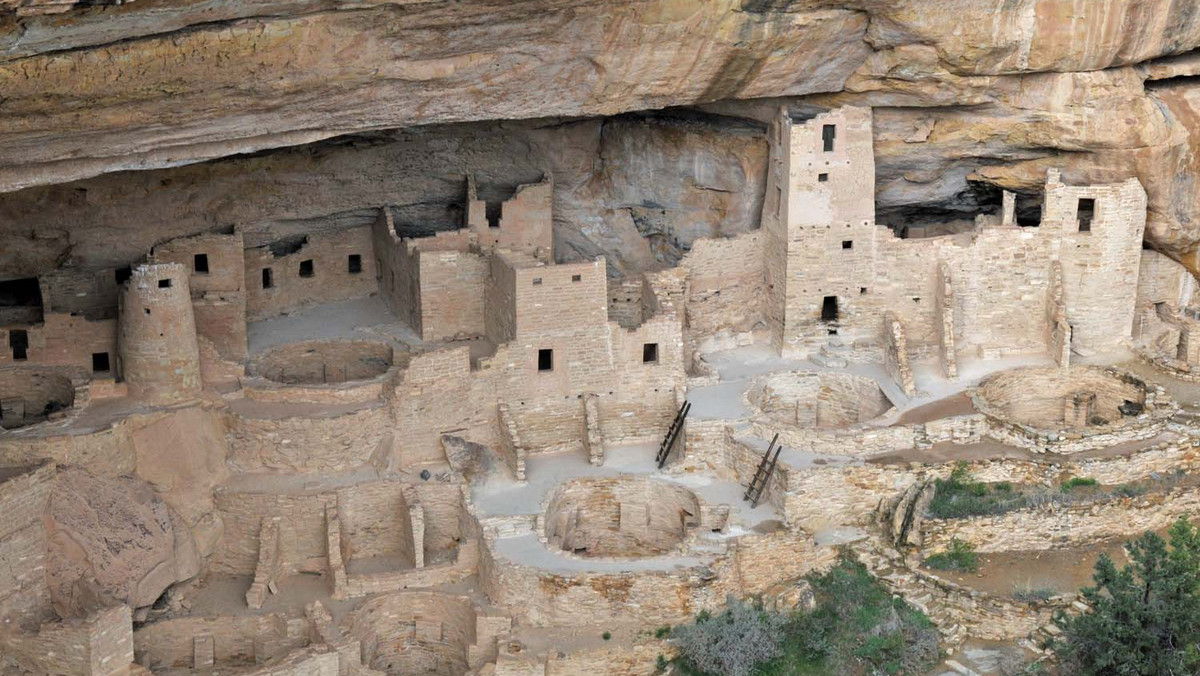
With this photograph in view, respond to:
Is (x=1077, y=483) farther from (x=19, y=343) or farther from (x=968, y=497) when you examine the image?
(x=19, y=343)

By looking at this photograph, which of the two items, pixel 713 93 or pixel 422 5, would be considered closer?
pixel 422 5

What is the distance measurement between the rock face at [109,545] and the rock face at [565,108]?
3.73 m

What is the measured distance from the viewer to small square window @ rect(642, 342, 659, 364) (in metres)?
24.8

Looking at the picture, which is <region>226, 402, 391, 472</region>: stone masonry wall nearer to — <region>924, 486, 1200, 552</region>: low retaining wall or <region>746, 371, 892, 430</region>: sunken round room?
<region>746, 371, 892, 430</region>: sunken round room

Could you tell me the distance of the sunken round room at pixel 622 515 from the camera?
2345cm

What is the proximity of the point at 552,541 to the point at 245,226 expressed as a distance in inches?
269

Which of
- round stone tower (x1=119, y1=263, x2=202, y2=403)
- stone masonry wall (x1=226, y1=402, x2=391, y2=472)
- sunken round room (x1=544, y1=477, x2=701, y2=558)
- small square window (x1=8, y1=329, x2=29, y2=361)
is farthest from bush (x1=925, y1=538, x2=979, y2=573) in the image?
small square window (x1=8, y1=329, x2=29, y2=361)

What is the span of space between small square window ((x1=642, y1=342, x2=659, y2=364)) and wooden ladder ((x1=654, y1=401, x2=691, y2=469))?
897 mm

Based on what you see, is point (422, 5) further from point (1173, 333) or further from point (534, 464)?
point (1173, 333)

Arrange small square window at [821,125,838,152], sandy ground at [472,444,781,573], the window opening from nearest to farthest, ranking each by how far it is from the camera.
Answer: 1. sandy ground at [472,444,781,573]
2. small square window at [821,125,838,152]
3. the window opening

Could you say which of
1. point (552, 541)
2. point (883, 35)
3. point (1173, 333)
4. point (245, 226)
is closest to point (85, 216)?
point (245, 226)

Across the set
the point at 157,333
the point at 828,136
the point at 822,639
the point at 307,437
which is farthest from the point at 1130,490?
the point at 157,333

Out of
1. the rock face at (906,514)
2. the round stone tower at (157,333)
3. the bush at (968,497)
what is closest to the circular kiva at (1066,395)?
the bush at (968,497)

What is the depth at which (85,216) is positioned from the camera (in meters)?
24.5
